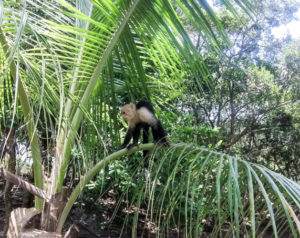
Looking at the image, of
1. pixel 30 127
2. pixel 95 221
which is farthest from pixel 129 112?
pixel 95 221

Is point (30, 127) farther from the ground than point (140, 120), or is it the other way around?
point (140, 120)

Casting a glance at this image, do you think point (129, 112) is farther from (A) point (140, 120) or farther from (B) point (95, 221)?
(B) point (95, 221)

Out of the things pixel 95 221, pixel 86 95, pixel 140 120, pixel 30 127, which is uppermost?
pixel 86 95

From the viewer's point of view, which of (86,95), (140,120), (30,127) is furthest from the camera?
(140,120)

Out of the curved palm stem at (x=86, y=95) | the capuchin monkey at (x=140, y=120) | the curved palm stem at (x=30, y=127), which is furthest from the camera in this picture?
the capuchin monkey at (x=140, y=120)

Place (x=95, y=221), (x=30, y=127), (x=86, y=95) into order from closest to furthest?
(x=30, y=127), (x=86, y=95), (x=95, y=221)

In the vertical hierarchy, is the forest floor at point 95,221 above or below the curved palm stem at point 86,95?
below

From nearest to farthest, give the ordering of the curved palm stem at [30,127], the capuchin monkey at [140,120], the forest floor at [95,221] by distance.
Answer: the curved palm stem at [30,127] → the capuchin monkey at [140,120] → the forest floor at [95,221]

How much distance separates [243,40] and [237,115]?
6.52ft

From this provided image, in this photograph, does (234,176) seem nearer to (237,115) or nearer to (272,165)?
(237,115)

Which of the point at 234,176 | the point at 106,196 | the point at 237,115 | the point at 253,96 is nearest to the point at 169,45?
the point at 234,176

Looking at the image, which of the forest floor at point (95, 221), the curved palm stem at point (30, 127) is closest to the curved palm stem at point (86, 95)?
the curved palm stem at point (30, 127)

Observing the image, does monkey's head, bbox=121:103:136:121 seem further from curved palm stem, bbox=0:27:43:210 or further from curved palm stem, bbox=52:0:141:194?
curved palm stem, bbox=0:27:43:210

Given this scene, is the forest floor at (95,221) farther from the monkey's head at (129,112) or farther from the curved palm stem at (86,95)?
the curved palm stem at (86,95)
